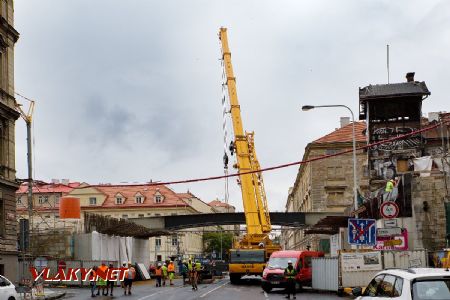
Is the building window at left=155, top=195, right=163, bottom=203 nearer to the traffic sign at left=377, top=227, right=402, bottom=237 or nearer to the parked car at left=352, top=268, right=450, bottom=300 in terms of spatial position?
the traffic sign at left=377, top=227, right=402, bottom=237

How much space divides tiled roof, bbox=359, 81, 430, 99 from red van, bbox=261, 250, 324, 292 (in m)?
21.4

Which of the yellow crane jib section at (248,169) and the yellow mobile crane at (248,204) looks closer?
the yellow mobile crane at (248,204)

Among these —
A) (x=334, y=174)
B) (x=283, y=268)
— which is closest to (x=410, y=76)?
(x=334, y=174)

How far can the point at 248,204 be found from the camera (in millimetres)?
43719

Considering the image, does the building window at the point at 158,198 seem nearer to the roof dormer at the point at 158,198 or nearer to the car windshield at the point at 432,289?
the roof dormer at the point at 158,198

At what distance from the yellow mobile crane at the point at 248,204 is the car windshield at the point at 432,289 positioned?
30025mm

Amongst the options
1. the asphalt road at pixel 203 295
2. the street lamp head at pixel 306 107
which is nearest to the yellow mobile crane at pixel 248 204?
the asphalt road at pixel 203 295

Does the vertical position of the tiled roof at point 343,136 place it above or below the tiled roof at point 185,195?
above

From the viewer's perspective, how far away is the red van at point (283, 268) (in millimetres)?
32688

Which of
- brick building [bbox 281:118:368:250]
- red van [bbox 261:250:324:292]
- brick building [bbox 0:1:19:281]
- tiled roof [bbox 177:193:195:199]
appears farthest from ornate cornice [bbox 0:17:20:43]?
tiled roof [bbox 177:193:195:199]

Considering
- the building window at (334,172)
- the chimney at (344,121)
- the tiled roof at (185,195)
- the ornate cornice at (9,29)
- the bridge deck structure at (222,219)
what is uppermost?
the chimney at (344,121)

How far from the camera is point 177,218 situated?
70000 mm

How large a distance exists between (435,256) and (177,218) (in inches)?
1703

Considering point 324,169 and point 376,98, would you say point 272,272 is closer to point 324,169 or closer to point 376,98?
point 376,98
